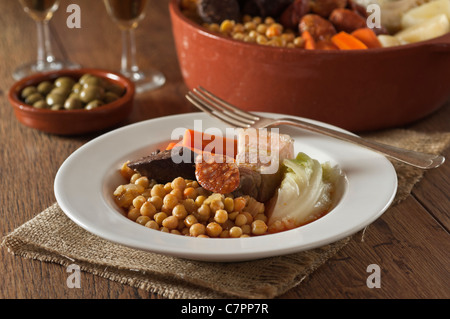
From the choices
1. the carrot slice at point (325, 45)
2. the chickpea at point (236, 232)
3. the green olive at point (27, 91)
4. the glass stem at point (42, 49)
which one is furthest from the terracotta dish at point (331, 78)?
the glass stem at point (42, 49)

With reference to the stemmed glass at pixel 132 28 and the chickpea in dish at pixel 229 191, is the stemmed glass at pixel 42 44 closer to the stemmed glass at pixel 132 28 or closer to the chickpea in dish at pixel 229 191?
the stemmed glass at pixel 132 28

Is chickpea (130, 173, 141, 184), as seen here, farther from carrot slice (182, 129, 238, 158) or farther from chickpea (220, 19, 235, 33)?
chickpea (220, 19, 235, 33)

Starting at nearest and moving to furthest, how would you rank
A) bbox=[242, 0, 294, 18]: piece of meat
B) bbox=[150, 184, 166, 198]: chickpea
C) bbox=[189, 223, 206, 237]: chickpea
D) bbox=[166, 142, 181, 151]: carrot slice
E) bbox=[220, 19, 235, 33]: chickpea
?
bbox=[189, 223, 206, 237]: chickpea < bbox=[150, 184, 166, 198]: chickpea < bbox=[166, 142, 181, 151]: carrot slice < bbox=[220, 19, 235, 33]: chickpea < bbox=[242, 0, 294, 18]: piece of meat

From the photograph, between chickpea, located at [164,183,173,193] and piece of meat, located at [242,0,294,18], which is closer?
chickpea, located at [164,183,173,193]

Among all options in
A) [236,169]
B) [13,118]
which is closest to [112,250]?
[236,169]

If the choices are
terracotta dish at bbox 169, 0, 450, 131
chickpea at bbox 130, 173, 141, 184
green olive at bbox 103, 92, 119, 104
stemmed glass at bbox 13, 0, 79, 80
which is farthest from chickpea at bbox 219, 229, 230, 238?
stemmed glass at bbox 13, 0, 79, 80

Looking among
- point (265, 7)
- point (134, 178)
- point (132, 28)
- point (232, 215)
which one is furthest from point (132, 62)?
point (232, 215)
